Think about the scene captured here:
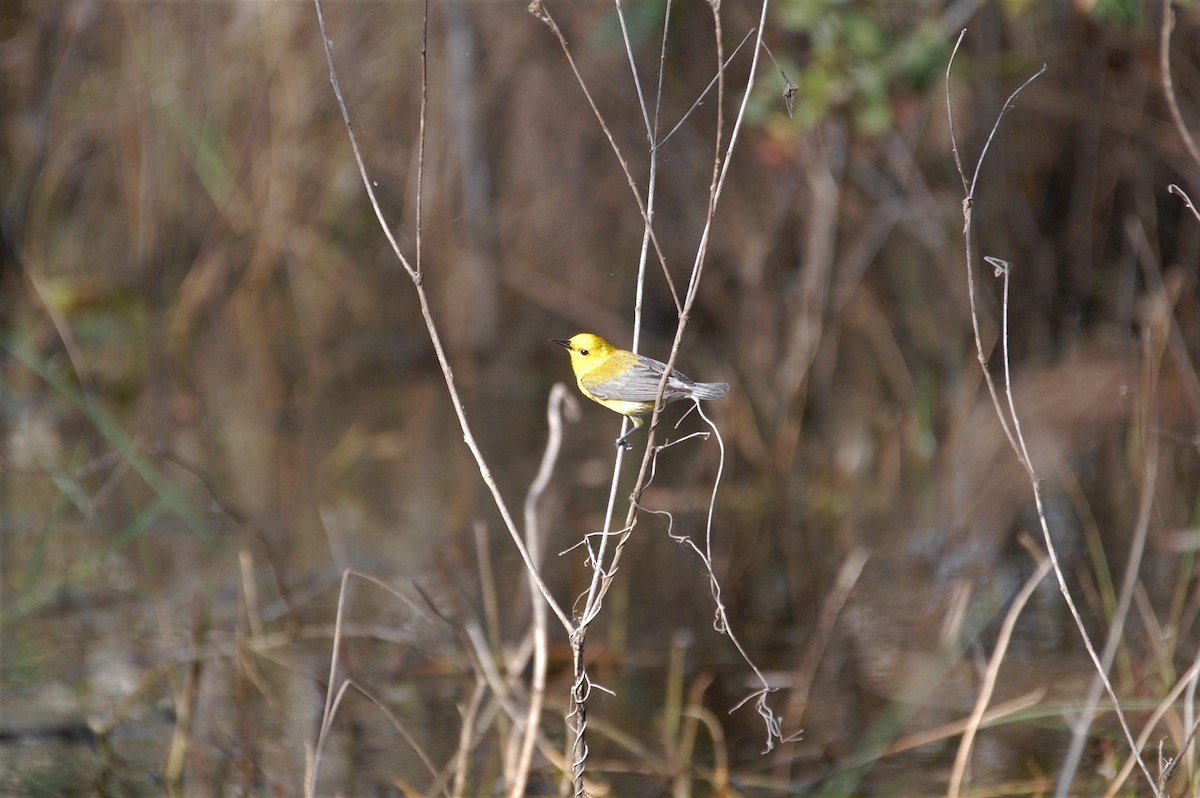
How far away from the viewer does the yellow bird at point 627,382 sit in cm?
272

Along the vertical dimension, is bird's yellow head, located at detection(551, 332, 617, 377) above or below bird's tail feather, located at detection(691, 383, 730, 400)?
below

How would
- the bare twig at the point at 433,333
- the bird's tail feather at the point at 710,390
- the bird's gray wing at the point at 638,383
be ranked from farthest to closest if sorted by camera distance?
1. the bird's gray wing at the point at 638,383
2. the bird's tail feather at the point at 710,390
3. the bare twig at the point at 433,333

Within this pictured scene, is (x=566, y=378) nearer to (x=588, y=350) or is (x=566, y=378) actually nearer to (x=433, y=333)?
(x=588, y=350)

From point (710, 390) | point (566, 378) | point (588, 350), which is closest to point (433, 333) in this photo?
point (710, 390)

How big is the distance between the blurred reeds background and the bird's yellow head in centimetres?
59

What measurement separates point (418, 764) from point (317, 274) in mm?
4916

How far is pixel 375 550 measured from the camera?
17.4 ft

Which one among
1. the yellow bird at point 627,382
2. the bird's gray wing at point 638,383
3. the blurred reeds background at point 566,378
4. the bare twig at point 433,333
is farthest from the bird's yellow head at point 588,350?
the bare twig at point 433,333

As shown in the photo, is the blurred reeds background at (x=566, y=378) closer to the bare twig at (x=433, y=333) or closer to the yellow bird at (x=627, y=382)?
the yellow bird at (x=627, y=382)

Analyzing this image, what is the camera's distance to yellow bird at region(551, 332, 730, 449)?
272 cm

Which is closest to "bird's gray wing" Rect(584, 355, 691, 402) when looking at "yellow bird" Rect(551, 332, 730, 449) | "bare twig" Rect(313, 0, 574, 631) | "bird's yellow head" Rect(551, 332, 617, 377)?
"yellow bird" Rect(551, 332, 730, 449)

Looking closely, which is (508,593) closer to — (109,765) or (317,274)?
(109,765)

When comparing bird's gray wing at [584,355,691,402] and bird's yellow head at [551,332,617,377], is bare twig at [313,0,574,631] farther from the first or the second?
bird's yellow head at [551,332,617,377]

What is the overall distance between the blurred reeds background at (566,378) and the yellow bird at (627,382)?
25.0 inches
